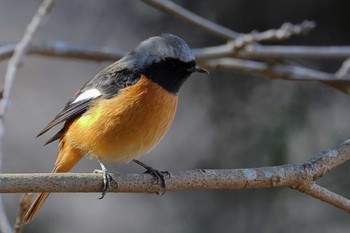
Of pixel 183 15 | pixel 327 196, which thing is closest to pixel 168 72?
pixel 183 15

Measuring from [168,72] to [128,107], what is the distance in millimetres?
384

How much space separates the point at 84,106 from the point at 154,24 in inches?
129

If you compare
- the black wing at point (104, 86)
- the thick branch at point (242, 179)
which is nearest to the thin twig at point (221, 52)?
the black wing at point (104, 86)

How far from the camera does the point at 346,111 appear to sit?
716 cm

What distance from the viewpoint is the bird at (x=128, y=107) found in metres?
4.31

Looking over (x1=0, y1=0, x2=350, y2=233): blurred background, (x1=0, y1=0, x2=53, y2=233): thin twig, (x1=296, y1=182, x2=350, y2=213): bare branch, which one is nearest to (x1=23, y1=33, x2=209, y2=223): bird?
(x1=0, y1=0, x2=53, y2=233): thin twig

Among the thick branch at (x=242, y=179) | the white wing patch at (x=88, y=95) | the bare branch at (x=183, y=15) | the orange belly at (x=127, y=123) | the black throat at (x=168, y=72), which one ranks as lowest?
the thick branch at (x=242, y=179)

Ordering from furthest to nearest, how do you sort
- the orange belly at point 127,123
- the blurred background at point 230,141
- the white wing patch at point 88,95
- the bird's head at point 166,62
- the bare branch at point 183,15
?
the blurred background at point 230,141 → the bare branch at point 183,15 → the white wing patch at point 88,95 → the bird's head at point 166,62 → the orange belly at point 127,123

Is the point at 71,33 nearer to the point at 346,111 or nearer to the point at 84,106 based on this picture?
the point at 346,111

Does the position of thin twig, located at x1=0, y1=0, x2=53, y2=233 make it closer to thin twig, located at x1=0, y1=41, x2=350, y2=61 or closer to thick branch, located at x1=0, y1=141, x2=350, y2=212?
thick branch, located at x1=0, y1=141, x2=350, y2=212

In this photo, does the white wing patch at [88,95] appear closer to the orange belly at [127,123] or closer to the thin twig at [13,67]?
the orange belly at [127,123]

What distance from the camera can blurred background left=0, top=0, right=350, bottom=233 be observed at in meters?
6.79

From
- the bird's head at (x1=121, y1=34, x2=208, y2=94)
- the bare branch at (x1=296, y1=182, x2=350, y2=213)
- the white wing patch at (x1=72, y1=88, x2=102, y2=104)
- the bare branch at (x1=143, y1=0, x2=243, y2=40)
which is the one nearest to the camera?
the bare branch at (x1=296, y1=182, x2=350, y2=213)

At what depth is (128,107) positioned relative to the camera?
14.1 feet
